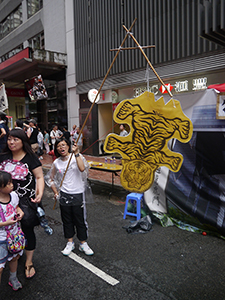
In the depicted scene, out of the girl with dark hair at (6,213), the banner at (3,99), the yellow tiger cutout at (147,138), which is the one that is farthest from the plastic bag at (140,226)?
the banner at (3,99)

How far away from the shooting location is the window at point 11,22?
2051 cm

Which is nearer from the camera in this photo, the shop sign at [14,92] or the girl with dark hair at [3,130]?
the girl with dark hair at [3,130]

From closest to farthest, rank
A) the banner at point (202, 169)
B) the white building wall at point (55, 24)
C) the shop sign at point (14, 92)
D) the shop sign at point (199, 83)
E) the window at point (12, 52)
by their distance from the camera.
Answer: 1. the banner at point (202, 169)
2. the shop sign at point (199, 83)
3. the white building wall at point (55, 24)
4. the shop sign at point (14, 92)
5. the window at point (12, 52)

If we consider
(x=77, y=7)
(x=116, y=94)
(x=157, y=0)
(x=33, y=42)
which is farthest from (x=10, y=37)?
(x=157, y=0)

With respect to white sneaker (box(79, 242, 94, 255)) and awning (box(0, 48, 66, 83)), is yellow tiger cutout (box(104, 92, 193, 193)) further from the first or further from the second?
awning (box(0, 48, 66, 83))

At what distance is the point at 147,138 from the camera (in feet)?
9.75

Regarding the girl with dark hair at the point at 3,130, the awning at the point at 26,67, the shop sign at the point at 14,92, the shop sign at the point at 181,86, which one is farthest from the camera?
the shop sign at the point at 14,92

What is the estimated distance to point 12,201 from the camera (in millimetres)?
2584

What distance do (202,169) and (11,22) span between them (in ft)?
77.1

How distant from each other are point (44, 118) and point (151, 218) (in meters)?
15.6

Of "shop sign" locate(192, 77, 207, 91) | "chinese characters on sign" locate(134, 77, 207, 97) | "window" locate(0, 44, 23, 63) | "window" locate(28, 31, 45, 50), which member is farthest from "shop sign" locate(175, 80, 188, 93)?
"window" locate(0, 44, 23, 63)

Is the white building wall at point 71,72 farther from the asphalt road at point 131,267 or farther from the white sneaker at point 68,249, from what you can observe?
the white sneaker at point 68,249

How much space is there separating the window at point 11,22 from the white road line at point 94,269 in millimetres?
21679

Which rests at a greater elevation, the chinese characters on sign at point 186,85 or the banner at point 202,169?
the chinese characters on sign at point 186,85
